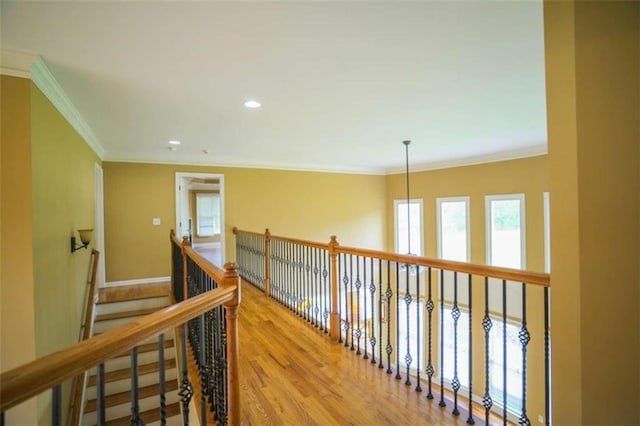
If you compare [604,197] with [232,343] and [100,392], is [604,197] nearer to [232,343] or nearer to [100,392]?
[232,343]

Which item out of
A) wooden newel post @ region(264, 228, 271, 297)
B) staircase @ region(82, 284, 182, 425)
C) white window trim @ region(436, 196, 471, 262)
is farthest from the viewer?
white window trim @ region(436, 196, 471, 262)

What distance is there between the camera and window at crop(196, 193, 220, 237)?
12.1 metres

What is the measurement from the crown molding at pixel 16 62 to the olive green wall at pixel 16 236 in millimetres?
40

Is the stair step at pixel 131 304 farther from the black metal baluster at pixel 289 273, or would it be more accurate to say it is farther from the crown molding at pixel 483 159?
the crown molding at pixel 483 159

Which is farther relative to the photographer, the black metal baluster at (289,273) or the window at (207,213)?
the window at (207,213)

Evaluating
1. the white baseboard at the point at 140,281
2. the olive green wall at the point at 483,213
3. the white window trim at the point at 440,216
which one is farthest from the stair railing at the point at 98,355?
the white window trim at the point at 440,216

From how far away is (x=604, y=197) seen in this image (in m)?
1.18

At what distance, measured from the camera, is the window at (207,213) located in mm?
12062

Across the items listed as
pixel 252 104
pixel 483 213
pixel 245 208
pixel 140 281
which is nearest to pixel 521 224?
pixel 483 213

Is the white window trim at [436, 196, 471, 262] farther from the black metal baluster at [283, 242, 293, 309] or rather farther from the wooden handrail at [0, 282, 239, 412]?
the wooden handrail at [0, 282, 239, 412]

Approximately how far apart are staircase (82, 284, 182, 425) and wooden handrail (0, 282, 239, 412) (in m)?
2.12

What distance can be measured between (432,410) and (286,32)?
2585mm

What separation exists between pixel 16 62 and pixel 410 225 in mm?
7237

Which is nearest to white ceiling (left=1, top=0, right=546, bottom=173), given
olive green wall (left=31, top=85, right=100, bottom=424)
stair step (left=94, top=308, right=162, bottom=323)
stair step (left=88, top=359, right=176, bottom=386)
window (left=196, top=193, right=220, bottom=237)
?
olive green wall (left=31, top=85, right=100, bottom=424)
